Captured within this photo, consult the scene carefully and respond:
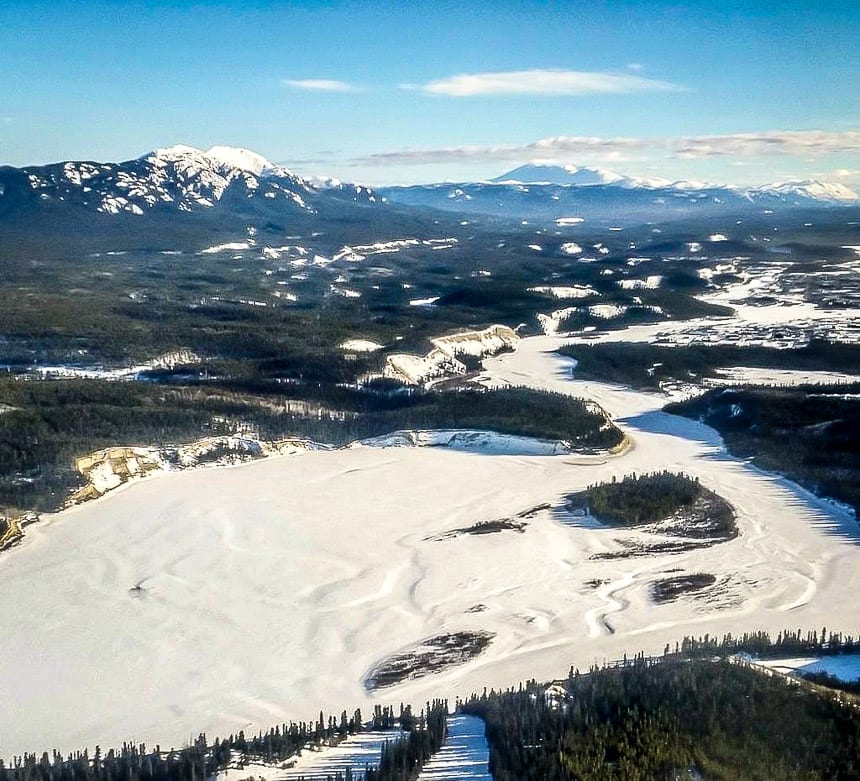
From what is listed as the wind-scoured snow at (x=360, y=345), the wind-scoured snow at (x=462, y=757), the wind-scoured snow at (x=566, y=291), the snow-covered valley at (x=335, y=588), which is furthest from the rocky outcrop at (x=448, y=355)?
the wind-scoured snow at (x=462, y=757)

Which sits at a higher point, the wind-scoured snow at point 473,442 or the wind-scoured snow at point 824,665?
the wind-scoured snow at point 824,665

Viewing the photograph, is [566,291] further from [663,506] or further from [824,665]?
[824,665]

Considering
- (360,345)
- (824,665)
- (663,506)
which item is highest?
(360,345)

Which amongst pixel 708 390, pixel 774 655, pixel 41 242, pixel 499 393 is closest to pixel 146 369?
pixel 499 393

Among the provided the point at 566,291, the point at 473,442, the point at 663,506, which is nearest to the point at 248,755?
the point at 663,506

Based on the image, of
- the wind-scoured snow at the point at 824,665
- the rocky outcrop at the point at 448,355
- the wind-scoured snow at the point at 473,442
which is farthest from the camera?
the rocky outcrop at the point at 448,355

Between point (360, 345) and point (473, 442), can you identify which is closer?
point (473, 442)

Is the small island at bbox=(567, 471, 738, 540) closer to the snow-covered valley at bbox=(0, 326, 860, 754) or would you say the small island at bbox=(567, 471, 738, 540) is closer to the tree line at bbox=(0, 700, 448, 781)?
the snow-covered valley at bbox=(0, 326, 860, 754)

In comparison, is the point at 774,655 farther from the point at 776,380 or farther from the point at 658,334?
the point at 658,334

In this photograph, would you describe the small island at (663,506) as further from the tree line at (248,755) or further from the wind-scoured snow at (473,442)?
the tree line at (248,755)

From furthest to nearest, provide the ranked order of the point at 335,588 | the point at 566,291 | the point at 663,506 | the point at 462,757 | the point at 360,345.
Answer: the point at 566,291 < the point at 360,345 < the point at 663,506 < the point at 335,588 < the point at 462,757
